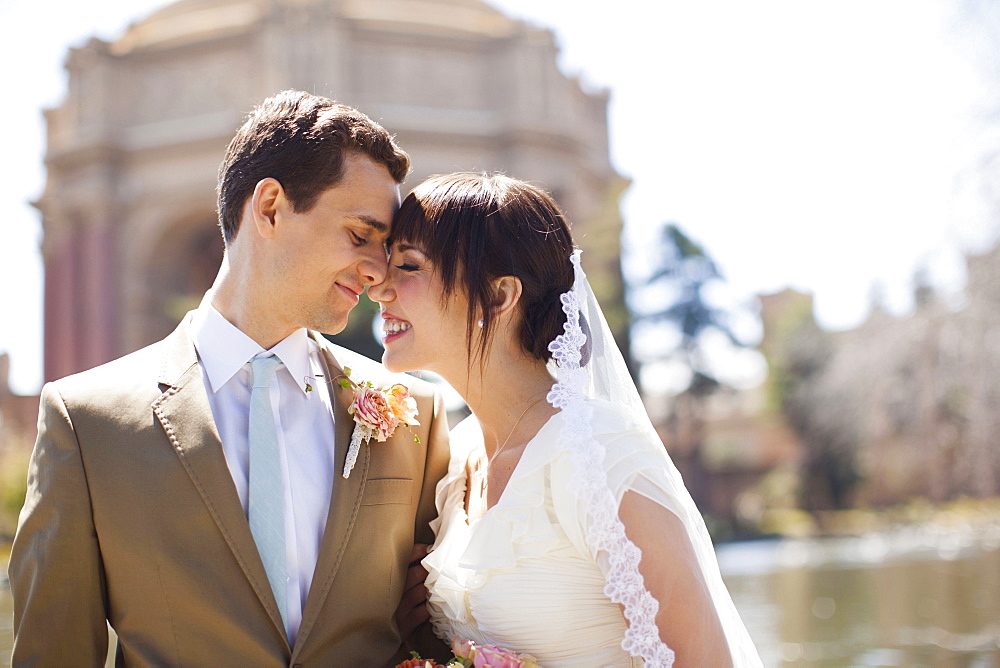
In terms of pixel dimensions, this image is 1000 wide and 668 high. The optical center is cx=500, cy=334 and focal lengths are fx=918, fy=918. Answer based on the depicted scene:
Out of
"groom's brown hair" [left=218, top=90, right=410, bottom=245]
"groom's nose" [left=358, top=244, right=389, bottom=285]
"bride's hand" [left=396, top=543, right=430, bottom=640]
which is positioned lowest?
"bride's hand" [left=396, top=543, right=430, bottom=640]

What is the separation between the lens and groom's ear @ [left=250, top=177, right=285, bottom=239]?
9.59 ft

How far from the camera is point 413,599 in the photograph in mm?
3105

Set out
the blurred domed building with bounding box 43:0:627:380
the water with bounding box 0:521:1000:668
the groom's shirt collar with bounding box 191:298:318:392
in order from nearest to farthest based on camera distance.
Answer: the groom's shirt collar with bounding box 191:298:318:392
the water with bounding box 0:521:1000:668
the blurred domed building with bounding box 43:0:627:380

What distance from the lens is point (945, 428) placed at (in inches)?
336

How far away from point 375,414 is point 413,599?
2.29ft

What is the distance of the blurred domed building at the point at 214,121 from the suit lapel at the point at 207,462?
66.2 feet

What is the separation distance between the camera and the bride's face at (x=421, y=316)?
3.01 meters

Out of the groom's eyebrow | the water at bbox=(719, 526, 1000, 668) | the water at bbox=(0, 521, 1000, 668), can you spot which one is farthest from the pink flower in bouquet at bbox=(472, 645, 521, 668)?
the water at bbox=(719, 526, 1000, 668)

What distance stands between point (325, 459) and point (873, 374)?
7.69m

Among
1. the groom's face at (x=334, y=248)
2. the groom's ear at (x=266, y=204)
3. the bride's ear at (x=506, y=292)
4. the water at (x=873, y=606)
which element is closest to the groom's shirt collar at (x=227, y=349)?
the groom's face at (x=334, y=248)

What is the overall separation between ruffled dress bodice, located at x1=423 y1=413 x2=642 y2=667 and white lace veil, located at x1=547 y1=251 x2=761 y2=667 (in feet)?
0.25

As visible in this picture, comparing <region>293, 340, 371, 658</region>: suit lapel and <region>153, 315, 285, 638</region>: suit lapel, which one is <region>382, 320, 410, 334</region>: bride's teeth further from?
<region>153, 315, 285, 638</region>: suit lapel

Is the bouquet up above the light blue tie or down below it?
below

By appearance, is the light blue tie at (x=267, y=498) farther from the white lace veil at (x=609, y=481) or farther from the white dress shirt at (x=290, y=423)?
the white lace veil at (x=609, y=481)
